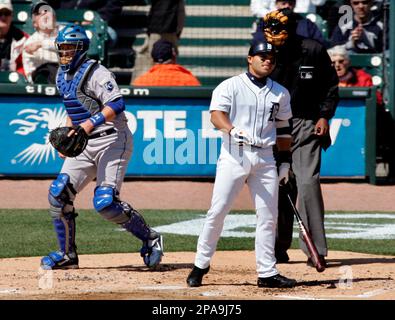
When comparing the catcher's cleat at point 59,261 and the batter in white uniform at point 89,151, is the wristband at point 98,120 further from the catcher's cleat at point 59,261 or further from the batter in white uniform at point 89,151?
the catcher's cleat at point 59,261

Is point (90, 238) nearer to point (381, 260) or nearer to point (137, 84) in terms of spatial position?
point (381, 260)

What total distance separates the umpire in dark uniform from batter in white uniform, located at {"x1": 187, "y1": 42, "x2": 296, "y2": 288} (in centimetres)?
117

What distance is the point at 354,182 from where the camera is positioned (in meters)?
14.6

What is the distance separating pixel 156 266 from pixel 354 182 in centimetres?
635

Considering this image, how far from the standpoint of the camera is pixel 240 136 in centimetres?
754

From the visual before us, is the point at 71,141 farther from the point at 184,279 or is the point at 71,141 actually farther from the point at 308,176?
the point at 308,176

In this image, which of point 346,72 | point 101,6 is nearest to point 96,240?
point 346,72

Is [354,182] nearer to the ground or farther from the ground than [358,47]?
nearer to the ground

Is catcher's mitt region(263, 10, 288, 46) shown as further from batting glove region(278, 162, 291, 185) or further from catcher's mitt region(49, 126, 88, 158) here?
catcher's mitt region(49, 126, 88, 158)

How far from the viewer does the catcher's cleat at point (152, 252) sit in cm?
873

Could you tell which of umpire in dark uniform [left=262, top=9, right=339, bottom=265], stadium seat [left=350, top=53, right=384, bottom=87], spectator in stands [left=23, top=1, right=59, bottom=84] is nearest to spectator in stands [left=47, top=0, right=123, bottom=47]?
spectator in stands [left=23, top=1, right=59, bottom=84]
